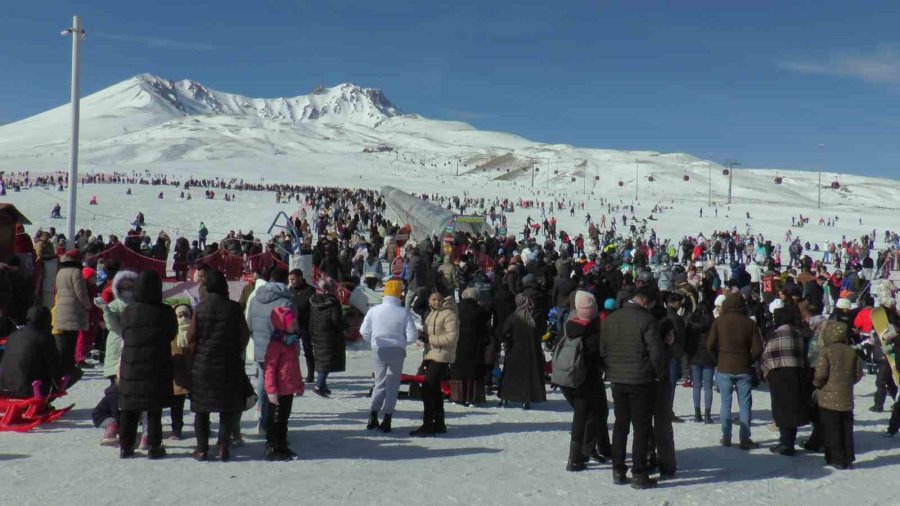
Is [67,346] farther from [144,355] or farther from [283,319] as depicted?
[283,319]

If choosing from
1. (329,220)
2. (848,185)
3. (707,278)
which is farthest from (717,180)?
(707,278)

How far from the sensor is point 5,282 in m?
8.12

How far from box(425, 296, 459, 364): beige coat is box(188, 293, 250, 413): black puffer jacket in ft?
6.39

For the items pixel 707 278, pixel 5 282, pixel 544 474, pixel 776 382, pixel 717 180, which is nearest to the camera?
pixel 544 474

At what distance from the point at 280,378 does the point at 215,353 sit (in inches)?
22.4

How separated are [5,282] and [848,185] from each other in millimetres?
137221

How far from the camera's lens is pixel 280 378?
19.1ft

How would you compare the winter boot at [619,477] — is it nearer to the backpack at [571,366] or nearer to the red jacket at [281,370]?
the backpack at [571,366]

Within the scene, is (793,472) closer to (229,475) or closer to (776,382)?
(776,382)

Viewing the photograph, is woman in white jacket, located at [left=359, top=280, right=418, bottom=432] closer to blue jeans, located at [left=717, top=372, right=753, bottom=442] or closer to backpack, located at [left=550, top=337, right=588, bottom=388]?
backpack, located at [left=550, top=337, right=588, bottom=388]

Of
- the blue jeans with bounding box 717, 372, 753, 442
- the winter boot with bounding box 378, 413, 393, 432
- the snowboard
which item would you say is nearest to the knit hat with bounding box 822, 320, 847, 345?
the blue jeans with bounding box 717, 372, 753, 442

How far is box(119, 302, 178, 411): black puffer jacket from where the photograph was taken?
17.7ft

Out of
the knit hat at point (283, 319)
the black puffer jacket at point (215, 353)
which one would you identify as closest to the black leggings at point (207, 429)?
the black puffer jacket at point (215, 353)

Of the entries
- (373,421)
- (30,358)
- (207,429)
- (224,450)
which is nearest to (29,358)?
(30,358)
